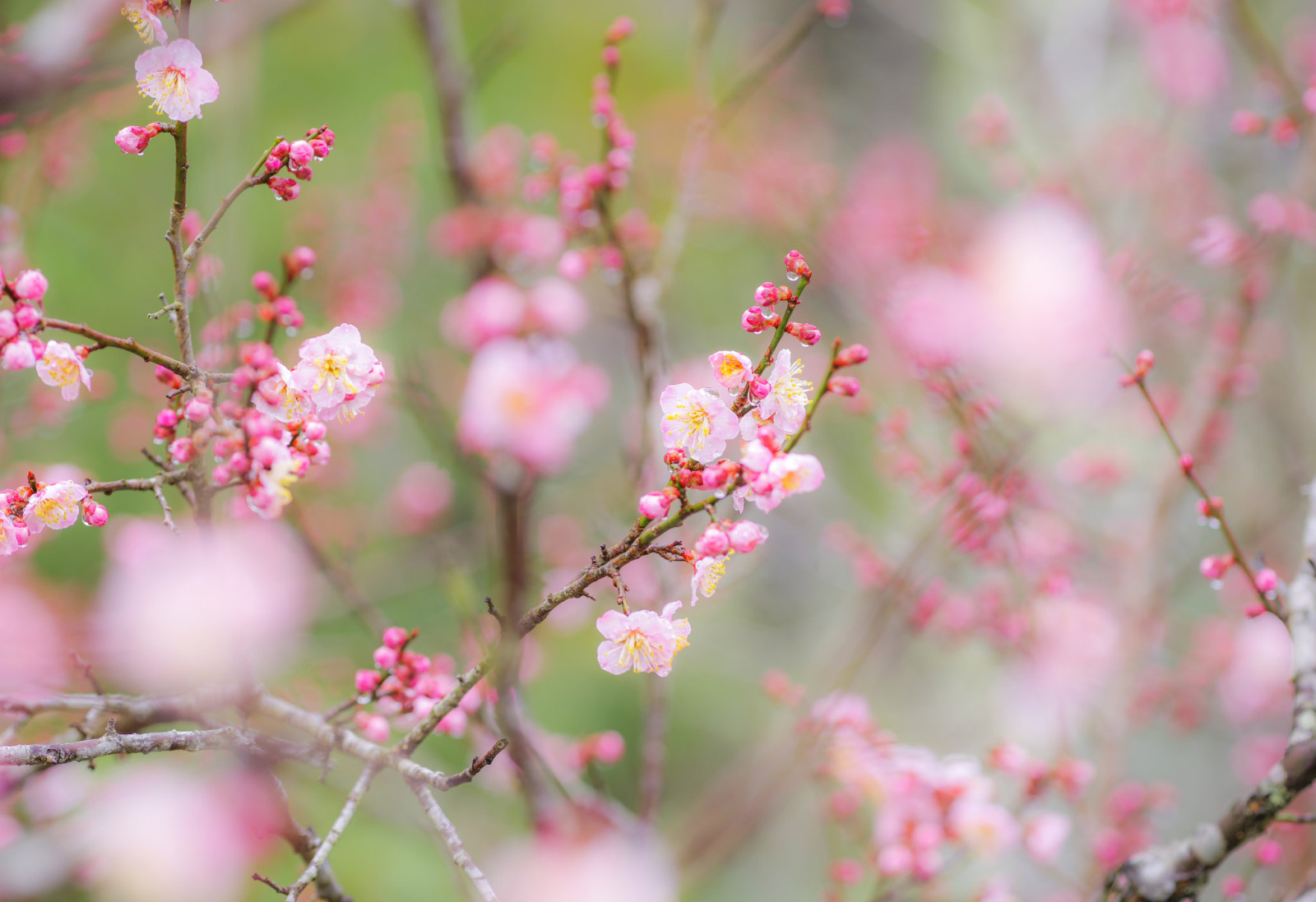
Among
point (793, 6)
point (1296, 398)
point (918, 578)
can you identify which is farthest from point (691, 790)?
point (793, 6)

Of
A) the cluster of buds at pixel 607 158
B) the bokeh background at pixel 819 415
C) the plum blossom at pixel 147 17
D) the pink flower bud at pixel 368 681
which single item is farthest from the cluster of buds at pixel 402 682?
the cluster of buds at pixel 607 158

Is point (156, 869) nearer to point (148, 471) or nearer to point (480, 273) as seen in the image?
point (148, 471)

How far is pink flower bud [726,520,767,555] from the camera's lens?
631mm

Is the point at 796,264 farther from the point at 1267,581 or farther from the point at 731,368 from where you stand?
the point at 1267,581

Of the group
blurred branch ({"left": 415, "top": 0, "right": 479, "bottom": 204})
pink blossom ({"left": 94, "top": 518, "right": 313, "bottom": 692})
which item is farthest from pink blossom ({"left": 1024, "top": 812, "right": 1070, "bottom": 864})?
blurred branch ({"left": 415, "top": 0, "right": 479, "bottom": 204})

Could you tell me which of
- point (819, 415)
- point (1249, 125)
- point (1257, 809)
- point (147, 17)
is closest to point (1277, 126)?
point (1249, 125)

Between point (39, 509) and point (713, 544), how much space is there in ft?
1.96

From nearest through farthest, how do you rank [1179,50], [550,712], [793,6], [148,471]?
[148,471], [1179,50], [550,712], [793,6]

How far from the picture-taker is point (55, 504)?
2.25 ft

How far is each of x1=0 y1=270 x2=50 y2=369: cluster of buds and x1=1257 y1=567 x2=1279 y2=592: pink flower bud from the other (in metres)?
1.21

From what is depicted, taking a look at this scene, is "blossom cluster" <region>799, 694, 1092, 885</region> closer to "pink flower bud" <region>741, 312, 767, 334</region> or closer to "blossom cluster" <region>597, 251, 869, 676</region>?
"blossom cluster" <region>597, 251, 869, 676</region>

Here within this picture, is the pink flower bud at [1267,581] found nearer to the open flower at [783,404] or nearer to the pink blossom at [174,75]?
the open flower at [783,404]

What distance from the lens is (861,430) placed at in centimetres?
430

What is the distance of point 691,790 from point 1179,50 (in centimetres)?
377
